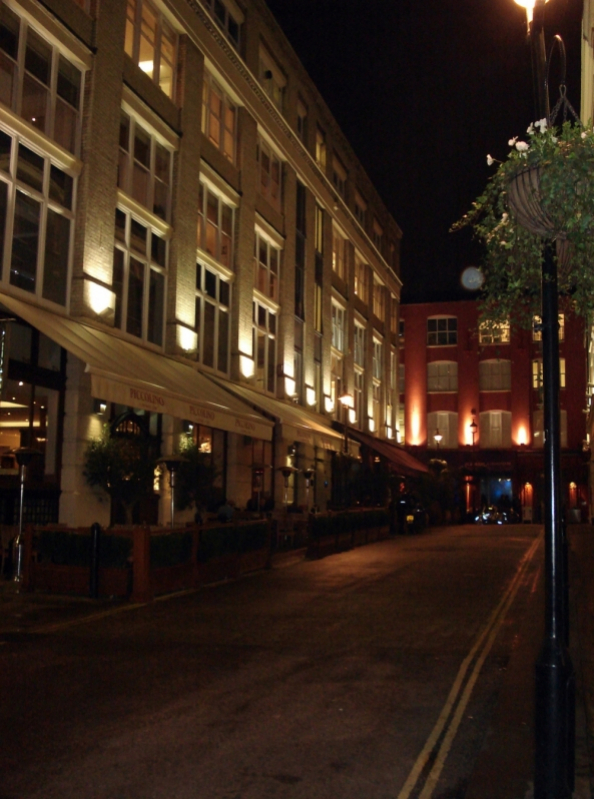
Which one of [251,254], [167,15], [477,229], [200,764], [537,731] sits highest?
[167,15]

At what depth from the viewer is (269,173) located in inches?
1231

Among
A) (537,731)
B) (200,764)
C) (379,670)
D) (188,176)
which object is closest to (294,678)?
(379,670)

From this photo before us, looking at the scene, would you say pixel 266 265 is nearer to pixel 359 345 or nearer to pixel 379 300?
pixel 359 345

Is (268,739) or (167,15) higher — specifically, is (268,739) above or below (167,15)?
below

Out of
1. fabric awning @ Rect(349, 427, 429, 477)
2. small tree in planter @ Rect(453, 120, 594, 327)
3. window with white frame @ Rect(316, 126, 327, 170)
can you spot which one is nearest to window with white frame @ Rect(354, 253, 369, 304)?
window with white frame @ Rect(316, 126, 327, 170)

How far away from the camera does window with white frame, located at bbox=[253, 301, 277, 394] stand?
2976 cm

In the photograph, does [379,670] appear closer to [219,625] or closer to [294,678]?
[294,678]

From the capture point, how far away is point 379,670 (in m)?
8.65

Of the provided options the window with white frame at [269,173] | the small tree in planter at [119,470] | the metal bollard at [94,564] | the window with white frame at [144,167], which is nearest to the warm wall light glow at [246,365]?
the window with white frame at [144,167]

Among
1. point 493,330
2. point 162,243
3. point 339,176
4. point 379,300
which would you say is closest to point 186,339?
point 162,243

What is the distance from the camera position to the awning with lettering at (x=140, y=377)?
50.1 feet

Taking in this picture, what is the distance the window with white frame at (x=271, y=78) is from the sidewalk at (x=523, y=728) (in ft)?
79.5

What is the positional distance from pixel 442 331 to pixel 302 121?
84.4 ft

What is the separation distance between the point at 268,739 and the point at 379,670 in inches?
104
